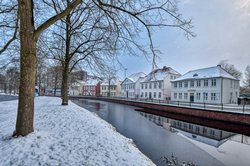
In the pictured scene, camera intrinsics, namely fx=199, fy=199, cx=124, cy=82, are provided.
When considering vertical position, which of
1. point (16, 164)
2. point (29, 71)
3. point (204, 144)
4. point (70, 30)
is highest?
point (70, 30)

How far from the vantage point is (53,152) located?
4926mm

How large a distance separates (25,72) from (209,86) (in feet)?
126

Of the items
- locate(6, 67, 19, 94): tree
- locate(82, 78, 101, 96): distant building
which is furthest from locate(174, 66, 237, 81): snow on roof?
locate(82, 78, 101, 96): distant building

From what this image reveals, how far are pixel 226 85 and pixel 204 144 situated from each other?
93.7 feet

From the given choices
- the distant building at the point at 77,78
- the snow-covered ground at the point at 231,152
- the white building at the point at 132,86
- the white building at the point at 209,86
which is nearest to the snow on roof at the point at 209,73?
the white building at the point at 209,86

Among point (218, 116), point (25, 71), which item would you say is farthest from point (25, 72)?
point (218, 116)

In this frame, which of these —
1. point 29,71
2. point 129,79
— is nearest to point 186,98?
point 129,79

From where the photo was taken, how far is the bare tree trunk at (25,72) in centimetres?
562

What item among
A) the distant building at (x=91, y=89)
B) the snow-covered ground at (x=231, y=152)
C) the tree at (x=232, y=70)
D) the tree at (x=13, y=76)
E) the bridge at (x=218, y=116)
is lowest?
the snow-covered ground at (x=231, y=152)

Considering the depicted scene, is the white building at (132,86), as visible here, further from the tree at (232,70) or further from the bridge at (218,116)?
the bridge at (218,116)

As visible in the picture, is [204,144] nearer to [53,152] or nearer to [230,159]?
[230,159]

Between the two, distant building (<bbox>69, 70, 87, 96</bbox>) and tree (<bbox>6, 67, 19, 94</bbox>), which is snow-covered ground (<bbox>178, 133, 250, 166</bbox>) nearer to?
distant building (<bbox>69, 70, 87, 96</bbox>)

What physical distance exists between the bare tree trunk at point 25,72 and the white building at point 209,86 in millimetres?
36538

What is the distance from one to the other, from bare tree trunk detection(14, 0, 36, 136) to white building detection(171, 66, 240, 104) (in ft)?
120
